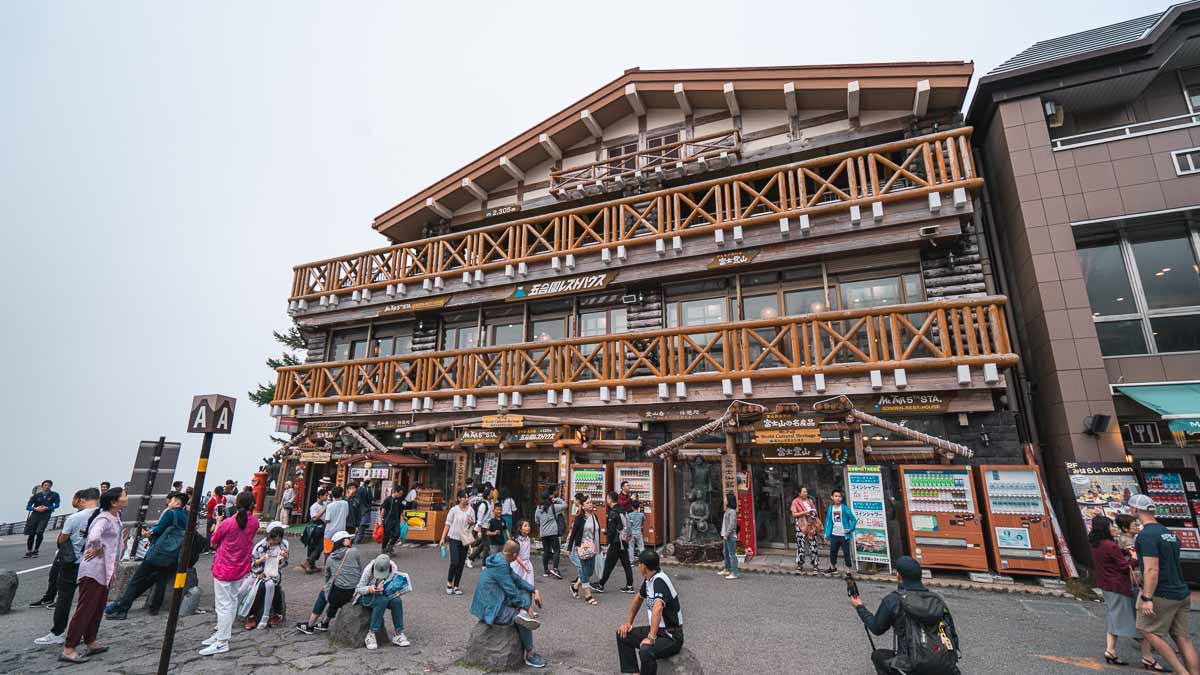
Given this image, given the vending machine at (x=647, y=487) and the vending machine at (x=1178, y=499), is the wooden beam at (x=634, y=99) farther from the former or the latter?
the vending machine at (x=1178, y=499)

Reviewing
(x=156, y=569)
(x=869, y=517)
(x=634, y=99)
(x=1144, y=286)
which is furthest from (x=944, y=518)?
Result: (x=634, y=99)

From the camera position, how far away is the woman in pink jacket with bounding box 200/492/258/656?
6.81m

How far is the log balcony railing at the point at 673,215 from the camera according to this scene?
12.1m

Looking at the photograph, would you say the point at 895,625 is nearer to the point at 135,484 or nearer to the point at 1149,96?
the point at 135,484

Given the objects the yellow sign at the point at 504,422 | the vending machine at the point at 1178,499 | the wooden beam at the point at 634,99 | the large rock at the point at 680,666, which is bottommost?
the large rock at the point at 680,666

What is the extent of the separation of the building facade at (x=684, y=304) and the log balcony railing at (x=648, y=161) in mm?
81

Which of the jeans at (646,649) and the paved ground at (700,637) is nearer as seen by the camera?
the jeans at (646,649)

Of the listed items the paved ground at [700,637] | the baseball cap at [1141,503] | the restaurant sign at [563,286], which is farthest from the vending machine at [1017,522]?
the restaurant sign at [563,286]

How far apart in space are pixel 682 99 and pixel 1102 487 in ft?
44.4

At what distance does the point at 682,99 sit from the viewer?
16.0 m

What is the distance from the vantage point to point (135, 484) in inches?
330

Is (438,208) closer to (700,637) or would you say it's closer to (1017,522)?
(700,637)

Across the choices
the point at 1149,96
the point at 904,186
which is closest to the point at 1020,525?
the point at 904,186

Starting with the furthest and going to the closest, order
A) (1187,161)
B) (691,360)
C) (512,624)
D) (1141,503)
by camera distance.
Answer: (691,360), (1187,161), (512,624), (1141,503)
